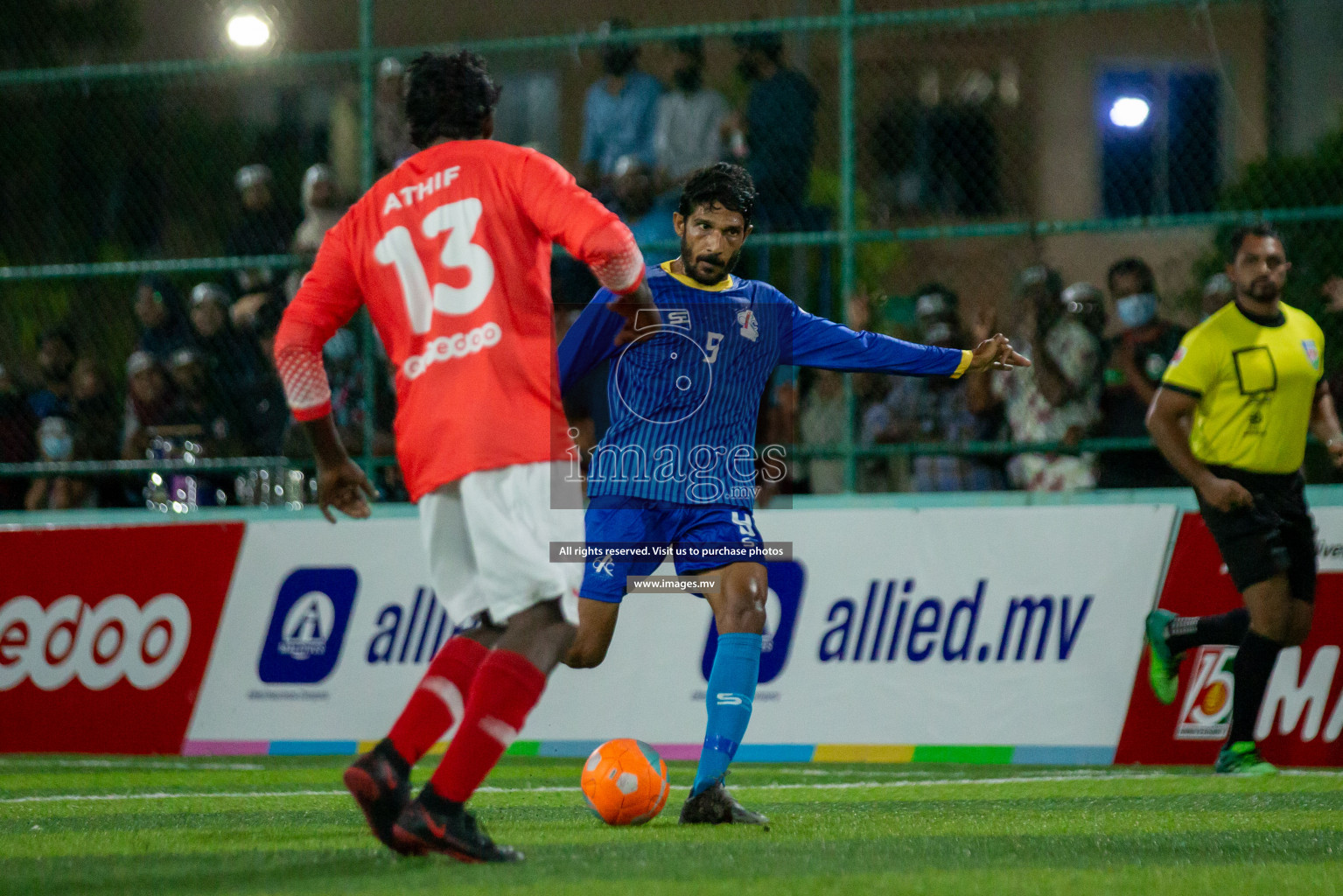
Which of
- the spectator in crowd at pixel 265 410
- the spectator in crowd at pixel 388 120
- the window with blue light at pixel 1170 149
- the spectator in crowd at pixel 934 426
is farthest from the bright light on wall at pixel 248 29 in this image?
the window with blue light at pixel 1170 149

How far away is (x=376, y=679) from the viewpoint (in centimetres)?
890

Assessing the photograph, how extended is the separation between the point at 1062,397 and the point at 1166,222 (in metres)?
1.05

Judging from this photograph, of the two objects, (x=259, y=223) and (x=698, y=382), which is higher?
(x=259, y=223)

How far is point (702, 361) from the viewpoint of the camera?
5.90m

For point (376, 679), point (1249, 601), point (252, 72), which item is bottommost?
point (376, 679)

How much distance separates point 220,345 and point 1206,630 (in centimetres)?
585

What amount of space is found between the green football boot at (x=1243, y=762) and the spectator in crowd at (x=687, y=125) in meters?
4.50

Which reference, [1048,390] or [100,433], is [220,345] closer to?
[100,433]

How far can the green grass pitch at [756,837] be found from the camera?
12.8 ft

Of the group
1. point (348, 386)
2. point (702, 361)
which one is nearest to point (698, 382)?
point (702, 361)

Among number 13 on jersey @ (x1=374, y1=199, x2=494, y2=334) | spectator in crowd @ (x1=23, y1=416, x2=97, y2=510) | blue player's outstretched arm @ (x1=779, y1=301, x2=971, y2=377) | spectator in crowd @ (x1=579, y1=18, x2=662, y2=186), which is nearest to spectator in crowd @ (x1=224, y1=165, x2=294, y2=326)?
spectator in crowd @ (x1=23, y1=416, x2=97, y2=510)

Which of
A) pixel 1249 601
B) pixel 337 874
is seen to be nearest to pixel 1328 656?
pixel 1249 601

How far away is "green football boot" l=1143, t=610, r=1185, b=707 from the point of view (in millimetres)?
7839

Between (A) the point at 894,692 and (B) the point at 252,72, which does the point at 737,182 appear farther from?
(B) the point at 252,72
